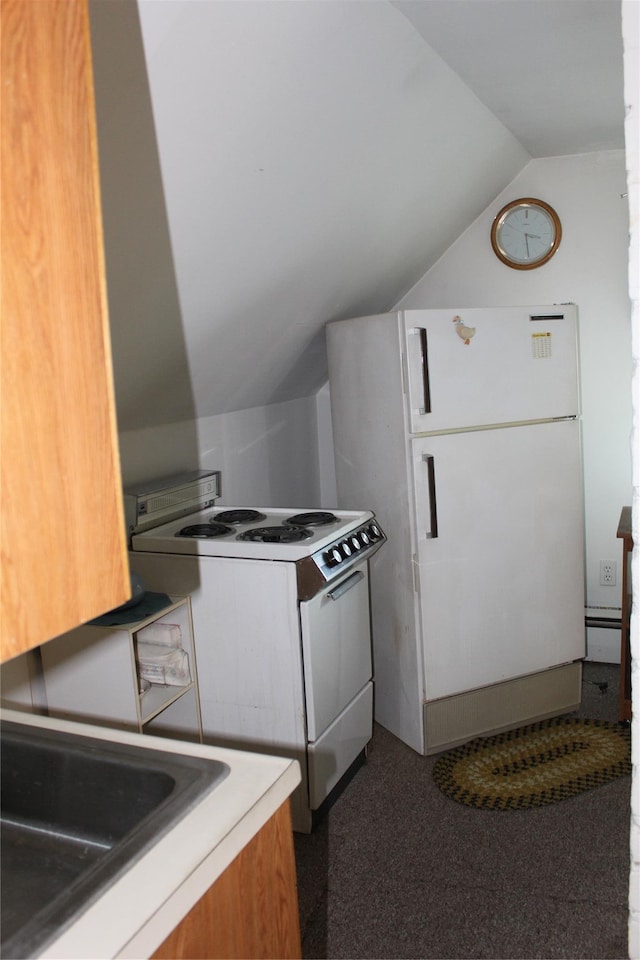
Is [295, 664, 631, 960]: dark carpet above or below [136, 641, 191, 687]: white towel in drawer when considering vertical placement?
below

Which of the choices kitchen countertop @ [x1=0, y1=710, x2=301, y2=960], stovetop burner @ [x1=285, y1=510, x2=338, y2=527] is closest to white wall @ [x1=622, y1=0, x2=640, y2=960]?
kitchen countertop @ [x1=0, y1=710, x2=301, y2=960]

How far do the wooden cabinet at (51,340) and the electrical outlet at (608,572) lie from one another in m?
3.38

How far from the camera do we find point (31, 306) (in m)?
0.93

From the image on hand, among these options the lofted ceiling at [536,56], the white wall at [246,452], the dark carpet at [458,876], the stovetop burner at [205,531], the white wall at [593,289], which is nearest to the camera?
the lofted ceiling at [536,56]

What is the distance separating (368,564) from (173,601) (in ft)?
2.98

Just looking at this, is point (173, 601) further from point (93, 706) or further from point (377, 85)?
point (377, 85)

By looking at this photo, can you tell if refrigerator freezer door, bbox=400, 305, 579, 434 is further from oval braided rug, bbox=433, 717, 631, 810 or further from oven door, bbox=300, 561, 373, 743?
oval braided rug, bbox=433, 717, 631, 810

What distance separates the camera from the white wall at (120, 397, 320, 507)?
2.98 metres

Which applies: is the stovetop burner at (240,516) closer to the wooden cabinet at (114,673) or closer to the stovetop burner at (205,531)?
the stovetop burner at (205,531)

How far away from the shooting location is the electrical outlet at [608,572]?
397 centimetres

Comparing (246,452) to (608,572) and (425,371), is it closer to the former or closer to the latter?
(425,371)

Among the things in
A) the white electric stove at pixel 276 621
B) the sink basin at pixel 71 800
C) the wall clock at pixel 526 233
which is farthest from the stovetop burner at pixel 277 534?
the wall clock at pixel 526 233

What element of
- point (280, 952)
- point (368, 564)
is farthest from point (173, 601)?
point (280, 952)

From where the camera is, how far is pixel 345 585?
2.78m
